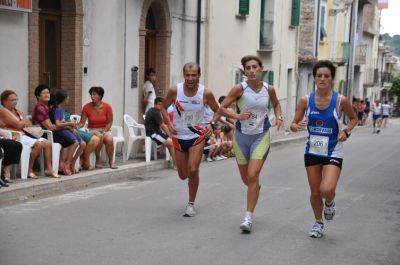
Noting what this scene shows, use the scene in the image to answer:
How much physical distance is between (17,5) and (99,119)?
8.11ft

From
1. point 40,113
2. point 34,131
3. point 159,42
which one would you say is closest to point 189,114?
point 34,131

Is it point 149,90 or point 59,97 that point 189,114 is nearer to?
point 59,97

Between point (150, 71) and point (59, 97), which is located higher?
point (150, 71)

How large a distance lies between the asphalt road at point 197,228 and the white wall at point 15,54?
7.66ft

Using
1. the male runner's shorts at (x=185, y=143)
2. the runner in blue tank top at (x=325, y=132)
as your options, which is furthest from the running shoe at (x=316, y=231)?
the male runner's shorts at (x=185, y=143)

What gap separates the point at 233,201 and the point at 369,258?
10.4 feet

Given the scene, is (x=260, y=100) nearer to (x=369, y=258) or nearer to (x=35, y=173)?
(x=369, y=258)

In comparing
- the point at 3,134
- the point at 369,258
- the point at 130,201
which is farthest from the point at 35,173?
the point at 369,258

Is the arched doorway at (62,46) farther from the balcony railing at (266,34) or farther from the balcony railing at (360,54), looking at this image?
the balcony railing at (360,54)

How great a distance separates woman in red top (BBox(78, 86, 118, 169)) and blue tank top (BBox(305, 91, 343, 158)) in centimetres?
564

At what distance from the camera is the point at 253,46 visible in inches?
931

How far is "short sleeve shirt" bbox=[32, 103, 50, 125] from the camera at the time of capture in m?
10.8

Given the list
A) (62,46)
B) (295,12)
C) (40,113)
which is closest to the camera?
(40,113)

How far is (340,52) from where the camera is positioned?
130 feet
